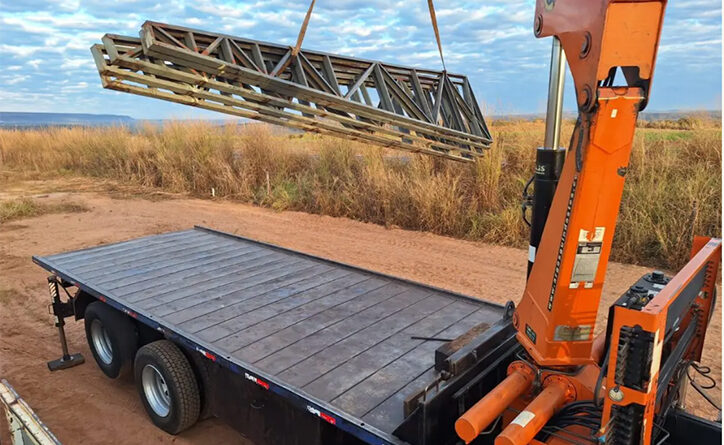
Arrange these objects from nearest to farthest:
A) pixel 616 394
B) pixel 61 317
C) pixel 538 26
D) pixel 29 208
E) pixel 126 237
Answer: pixel 616 394, pixel 538 26, pixel 61 317, pixel 126 237, pixel 29 208

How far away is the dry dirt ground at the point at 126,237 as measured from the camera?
468 centimetres

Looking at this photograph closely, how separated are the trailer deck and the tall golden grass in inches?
192

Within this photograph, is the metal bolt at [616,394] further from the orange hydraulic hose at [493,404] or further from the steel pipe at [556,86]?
the steel pipe at [556,86]

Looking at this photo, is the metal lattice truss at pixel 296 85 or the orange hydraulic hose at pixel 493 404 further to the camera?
the metal lattice truss at pixel 296 85

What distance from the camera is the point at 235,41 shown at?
5191 mm

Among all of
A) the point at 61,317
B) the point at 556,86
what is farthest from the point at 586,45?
the point at 61,317

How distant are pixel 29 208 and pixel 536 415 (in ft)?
49.9

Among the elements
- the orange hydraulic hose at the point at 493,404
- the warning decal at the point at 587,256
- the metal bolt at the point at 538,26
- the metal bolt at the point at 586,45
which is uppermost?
the metal bolt at the point at 538,26

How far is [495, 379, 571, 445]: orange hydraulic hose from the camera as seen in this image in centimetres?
218

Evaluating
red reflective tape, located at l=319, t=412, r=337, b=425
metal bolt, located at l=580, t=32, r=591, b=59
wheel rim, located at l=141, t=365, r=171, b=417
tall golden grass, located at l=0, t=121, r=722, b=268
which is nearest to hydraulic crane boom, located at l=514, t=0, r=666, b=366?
metal bolt, located at l=580, t=32, r=591, b=59

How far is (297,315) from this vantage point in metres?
→ 4.24

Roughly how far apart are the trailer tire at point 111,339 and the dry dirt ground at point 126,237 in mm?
241

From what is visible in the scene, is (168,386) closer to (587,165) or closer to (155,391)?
(155,391)

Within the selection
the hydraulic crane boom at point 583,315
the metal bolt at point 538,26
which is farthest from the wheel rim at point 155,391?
the metal bolt at point 538,26
